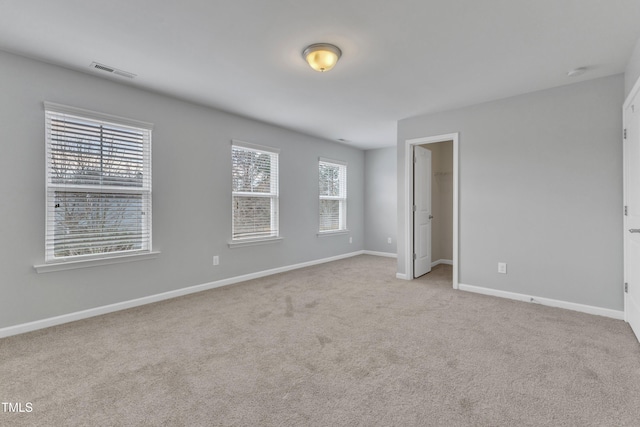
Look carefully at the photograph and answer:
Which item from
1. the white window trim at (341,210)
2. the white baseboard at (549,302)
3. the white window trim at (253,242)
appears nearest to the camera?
the white baseboard at (549,302)

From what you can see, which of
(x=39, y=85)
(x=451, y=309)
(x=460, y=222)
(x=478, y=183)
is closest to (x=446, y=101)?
(x=478, y=183)

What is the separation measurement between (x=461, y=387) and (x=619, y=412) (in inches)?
31.0

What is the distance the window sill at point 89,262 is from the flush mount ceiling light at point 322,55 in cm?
276

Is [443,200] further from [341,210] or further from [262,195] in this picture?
[262,195]

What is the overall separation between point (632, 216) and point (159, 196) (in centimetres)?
479

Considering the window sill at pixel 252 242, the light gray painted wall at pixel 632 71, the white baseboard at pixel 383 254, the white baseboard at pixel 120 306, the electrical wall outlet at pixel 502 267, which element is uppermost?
the light gray painted wall at pixel 632 71

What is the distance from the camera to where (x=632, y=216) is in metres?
2.65

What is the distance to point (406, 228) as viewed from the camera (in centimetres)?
457

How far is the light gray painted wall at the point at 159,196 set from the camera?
105 inches

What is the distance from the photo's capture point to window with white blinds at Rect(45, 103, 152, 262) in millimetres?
2883

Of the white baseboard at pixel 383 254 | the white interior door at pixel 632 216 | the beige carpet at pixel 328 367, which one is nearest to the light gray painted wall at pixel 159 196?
the beige carpet at pixel 328 367

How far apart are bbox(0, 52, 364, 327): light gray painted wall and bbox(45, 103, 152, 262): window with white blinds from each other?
0.09 meters

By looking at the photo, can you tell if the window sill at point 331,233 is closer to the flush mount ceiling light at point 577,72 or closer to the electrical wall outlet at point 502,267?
the electrical wall outlet at point 502,267

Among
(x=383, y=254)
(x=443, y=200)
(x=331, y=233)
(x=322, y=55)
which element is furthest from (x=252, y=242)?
(x=443, y=200)
